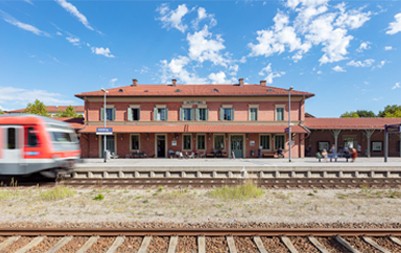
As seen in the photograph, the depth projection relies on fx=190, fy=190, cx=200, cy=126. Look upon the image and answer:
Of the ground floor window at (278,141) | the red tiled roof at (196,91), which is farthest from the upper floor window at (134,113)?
the ground floor window at (278,141)

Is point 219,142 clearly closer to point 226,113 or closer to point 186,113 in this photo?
point 226,113

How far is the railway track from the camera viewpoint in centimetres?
380

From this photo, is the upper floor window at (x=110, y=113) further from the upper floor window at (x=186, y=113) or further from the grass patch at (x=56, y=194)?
the grass patch at (x=56, y=194)

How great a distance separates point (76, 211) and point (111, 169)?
18.2ft

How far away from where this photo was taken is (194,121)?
21.7 meters

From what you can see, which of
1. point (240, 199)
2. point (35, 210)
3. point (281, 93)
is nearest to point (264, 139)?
point (281, 93)

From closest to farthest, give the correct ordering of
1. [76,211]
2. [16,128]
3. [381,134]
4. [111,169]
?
[76,211] → [16,128] → [111,169] → [381,134]

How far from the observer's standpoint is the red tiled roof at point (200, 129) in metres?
20.4

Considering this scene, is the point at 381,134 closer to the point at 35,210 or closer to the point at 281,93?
the point at 281,93

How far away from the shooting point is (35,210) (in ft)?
19.3

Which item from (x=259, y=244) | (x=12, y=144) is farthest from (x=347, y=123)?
(x=12, y=144)

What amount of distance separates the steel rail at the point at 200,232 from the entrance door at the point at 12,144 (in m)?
5.36

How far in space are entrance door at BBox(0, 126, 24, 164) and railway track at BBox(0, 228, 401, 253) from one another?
5394 mm

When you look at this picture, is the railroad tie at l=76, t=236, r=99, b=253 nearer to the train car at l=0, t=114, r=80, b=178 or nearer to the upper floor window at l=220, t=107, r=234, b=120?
the train car at l=0, t=114, r=80, b=178
